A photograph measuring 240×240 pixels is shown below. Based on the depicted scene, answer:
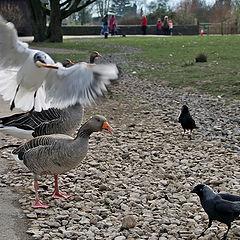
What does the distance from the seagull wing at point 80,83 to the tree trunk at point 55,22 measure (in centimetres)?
2449

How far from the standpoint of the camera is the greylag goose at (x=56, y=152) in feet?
16.6

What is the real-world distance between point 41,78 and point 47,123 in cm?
135

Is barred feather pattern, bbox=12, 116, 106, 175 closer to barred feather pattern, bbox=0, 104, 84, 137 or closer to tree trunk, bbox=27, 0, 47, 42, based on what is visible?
barred feather pattern, bbox=0, 104, 84, 137

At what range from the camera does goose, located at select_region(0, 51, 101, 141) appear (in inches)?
244

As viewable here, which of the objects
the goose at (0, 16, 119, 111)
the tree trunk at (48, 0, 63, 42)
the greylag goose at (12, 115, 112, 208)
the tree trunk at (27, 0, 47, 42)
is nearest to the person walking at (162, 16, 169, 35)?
the tree trunk at (48, 0, 63, 42)

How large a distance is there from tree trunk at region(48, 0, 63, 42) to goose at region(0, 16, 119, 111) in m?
23.0

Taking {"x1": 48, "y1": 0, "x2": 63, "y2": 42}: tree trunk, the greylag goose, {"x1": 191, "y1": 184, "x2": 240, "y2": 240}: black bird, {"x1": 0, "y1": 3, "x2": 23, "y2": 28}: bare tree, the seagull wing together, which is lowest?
{"x1": 191, "y1": 184, "x2": 240, "y2": 240}: black bird

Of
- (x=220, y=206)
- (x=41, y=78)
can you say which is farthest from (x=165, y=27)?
(x=220, y=206)

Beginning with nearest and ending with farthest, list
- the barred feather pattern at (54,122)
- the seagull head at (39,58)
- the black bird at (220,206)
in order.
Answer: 1. the black bird at (220,206)
2. the barred feather pattern at (54,122)
3. the seagull head at (39,58)

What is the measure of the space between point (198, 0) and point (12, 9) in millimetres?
40224

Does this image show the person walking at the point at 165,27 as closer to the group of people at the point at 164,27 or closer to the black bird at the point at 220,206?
the group of people at the point at 164,27

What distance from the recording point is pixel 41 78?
7316 millimetres

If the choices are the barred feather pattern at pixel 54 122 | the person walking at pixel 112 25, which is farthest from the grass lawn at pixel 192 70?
the person walking at pixel 112 25

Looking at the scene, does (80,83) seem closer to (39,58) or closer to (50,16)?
(39,58)
